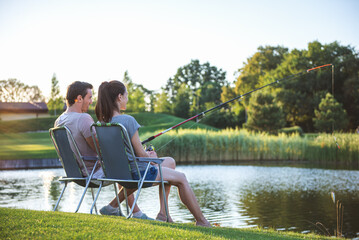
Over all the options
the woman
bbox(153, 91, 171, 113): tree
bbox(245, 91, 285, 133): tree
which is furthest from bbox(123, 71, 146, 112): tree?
the woman

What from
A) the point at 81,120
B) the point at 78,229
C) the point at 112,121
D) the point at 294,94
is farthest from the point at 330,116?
the point at 78,229

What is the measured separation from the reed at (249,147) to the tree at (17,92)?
122 ft

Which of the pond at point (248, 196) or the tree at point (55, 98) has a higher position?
the tree at point (55, 98)

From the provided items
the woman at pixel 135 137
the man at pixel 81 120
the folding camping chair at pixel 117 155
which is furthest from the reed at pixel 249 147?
the folding camping chair at pixel 117 155

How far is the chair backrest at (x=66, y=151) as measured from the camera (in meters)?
4.27

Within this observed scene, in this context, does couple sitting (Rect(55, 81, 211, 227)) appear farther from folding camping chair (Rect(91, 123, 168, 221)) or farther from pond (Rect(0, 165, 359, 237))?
pond (Rect(0, 165, 359, 237))

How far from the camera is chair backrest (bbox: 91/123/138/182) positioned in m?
3.82

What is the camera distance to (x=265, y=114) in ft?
103

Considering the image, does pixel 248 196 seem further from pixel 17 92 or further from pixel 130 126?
pixel 17 92

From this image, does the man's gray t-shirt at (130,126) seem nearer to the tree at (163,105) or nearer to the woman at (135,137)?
the woman at (135,137)

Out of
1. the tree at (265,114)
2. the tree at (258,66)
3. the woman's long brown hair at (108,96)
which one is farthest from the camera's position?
the tree at (258,66)

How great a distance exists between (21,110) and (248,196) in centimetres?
4708

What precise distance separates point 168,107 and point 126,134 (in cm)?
4465

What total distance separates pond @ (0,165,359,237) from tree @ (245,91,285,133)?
53.7 ft
